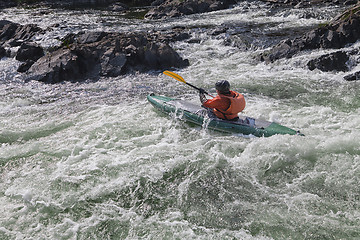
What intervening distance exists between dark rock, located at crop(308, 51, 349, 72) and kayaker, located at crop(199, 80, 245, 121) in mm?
4977

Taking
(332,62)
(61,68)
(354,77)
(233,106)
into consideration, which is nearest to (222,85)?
(233,106)

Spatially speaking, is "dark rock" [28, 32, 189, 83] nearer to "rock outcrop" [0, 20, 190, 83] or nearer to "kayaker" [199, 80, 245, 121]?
"rock outcrop" [0, 20, 190, 83]

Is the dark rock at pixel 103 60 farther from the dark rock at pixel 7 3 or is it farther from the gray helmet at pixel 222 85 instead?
the dark rock at pixel 7 3

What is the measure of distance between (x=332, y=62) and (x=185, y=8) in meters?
14.2

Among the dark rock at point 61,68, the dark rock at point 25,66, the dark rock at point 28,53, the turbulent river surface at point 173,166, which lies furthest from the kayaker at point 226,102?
the dark rock at point 28,53

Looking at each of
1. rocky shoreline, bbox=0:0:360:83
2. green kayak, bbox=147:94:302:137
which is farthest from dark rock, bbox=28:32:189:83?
green kayak, bbox=147:94:302:137

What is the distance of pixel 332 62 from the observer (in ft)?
32.7

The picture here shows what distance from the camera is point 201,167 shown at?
18.9ft

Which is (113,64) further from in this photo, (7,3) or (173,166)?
(7,3)

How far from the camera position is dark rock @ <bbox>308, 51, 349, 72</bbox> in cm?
995

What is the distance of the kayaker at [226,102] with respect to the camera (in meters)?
6.36

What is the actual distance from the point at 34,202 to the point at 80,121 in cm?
298

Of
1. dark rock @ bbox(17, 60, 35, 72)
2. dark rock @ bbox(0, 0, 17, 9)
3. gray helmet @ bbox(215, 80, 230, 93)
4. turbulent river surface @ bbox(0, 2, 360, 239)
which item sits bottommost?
turbulent river surface @ bbox(0, 2, 360, 239)

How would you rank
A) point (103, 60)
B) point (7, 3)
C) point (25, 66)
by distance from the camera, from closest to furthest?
1. point (103, 60)
2. point (25, 66)
3. point (7, 3)
